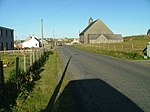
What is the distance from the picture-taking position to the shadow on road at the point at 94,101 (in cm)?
636

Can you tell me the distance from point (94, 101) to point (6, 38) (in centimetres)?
5343

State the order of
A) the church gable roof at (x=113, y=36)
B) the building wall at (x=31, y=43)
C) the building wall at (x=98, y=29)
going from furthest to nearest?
the building wall at (x=98, y=29)
the church gable roof at (x=113, y=36)
the building wall at (x=31, y=43)

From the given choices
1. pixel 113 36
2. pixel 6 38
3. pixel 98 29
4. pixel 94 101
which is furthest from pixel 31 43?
pixel 94 101

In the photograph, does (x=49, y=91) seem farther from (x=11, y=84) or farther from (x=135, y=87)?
(x=135, y=87)

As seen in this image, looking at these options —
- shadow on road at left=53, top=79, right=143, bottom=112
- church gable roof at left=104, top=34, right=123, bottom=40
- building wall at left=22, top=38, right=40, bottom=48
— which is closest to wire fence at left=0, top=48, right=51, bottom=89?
shadow on road at left=53, top=79, right=143, bottom=112

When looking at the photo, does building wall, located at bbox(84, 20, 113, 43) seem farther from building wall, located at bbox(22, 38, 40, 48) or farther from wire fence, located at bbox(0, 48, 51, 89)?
wire fence, located at bbox(0, 48, 51, 89)

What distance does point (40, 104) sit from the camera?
7.01 m

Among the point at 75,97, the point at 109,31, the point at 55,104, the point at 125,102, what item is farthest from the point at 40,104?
the point at 109,31

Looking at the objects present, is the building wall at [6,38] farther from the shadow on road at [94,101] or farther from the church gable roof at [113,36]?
the church gable roof at [113,36]

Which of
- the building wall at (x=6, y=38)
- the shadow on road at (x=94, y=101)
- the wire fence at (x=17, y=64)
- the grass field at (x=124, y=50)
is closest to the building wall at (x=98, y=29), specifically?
the building wall at (x=6, y=38)

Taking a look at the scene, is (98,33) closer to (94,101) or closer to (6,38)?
(6,38)

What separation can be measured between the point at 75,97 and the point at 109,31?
112m

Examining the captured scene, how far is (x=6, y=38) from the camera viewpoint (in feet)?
189

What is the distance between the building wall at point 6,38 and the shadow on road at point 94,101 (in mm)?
44800
